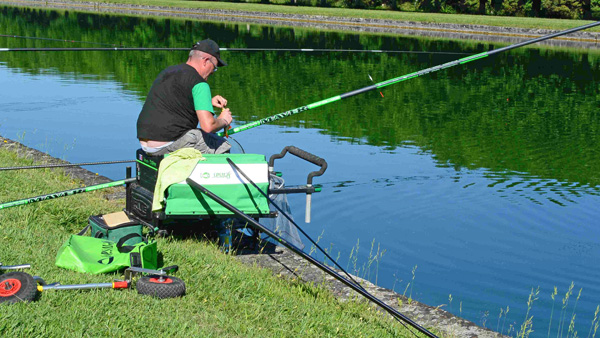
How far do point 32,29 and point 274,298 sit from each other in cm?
3506

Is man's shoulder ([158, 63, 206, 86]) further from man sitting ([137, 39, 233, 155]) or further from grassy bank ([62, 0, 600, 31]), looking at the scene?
grassy bank ([62, 0, 600, 31])

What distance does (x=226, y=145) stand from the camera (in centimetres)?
649

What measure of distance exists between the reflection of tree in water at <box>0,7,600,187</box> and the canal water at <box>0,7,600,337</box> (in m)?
0.07

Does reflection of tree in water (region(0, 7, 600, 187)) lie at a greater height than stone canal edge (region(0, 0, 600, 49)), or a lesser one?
lesser

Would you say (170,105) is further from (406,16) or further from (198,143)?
(406,16)

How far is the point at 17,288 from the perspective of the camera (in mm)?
4168

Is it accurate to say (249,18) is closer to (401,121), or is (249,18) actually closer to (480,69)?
(480,69)

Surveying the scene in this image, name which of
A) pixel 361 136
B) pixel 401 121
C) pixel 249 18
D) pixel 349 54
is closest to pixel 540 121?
pixel 401 121

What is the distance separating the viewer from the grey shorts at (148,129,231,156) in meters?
6.13

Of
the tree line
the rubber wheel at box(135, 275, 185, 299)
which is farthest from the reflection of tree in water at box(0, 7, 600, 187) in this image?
the tree line

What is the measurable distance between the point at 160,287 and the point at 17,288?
79cm

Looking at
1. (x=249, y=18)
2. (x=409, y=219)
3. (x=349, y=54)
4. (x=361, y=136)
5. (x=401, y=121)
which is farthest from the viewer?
(x=249, y=18)

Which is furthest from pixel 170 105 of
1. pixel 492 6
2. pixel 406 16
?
pixel 492 6

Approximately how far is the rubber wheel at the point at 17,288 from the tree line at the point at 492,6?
183 feet
